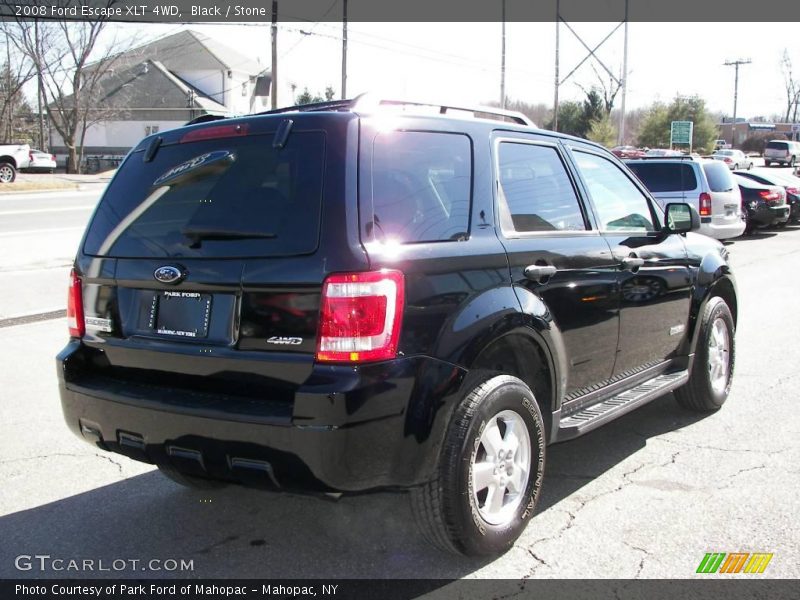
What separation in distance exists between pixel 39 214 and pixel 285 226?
18572 millimetres

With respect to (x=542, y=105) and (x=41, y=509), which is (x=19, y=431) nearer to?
(x=41, y=509)

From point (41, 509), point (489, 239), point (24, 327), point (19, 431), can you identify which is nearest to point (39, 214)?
point (24, 327)

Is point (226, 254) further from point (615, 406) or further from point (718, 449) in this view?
point (718, 449)

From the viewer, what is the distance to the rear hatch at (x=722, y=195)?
1460cm

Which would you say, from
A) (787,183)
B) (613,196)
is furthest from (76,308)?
(787,183)

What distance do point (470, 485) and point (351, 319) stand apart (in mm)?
894

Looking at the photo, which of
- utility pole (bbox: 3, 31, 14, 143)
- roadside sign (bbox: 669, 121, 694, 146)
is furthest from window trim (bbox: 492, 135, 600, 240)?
utility pole (bbox: 3, 31, 14, 143)

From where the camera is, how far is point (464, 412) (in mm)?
3131

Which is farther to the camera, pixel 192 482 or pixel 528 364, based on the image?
pixel 192 482

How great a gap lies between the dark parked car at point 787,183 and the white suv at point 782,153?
4743 cm

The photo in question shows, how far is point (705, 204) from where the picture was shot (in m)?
14.5

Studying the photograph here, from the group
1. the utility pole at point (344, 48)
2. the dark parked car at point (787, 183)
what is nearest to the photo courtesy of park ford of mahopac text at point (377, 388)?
the dark parked car at point (787, 183)

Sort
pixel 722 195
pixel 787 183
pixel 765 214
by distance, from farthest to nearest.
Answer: pixel 787 183
pixel 765 214
pixel 722 195

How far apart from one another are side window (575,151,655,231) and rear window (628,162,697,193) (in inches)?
398
